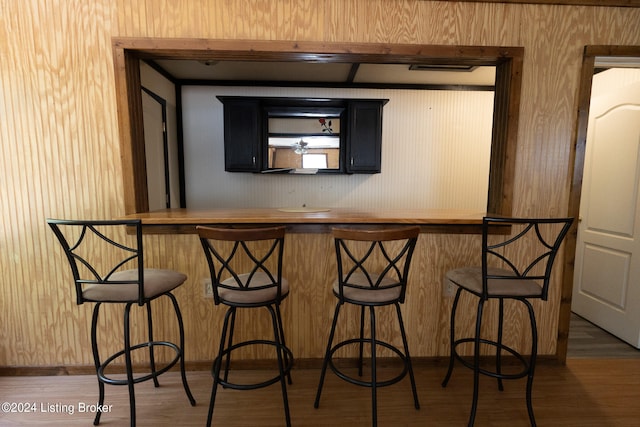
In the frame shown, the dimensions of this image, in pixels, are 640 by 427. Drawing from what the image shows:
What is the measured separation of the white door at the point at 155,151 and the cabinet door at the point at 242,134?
62 cm

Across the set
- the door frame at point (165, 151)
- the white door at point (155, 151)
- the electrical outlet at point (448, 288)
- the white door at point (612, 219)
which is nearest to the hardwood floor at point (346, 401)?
the electrical outlet at point (448, 288)

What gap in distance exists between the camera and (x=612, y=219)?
2396 mm

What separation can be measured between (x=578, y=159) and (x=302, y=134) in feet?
7.99

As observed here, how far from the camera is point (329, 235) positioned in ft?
6.15

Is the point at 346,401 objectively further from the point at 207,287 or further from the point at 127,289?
the point at 127,289

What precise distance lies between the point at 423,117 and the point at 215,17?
254cm

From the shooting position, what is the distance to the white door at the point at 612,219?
2.25 m

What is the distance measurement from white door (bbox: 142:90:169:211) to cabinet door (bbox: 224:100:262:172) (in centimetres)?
62

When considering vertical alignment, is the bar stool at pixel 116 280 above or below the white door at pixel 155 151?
below

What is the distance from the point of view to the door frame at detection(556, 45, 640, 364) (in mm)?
1788

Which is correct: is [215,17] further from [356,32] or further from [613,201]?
[613,201]

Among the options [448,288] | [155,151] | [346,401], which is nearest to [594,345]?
[448,288]

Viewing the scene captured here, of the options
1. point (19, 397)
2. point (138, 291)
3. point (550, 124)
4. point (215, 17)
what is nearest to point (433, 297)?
point (550, 124)

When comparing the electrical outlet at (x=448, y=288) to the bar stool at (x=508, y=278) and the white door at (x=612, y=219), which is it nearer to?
the bar stool at (x=508, y=278)
